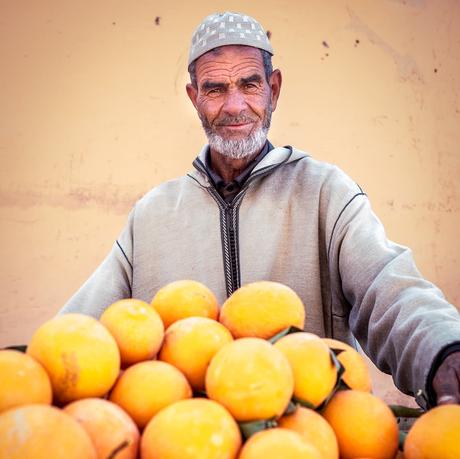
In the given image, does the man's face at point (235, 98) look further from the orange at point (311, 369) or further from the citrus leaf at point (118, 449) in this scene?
A: the citrus leaf at point (118, 449)

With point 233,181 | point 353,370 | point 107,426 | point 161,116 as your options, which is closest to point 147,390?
point 107,426

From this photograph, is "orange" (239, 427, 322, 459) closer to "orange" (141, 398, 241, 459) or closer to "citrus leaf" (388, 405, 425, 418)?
"orange" (141, 398, 241, 459)

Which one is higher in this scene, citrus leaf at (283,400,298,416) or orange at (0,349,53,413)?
orange at (0,349,53,413)

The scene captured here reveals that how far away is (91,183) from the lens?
114 inches

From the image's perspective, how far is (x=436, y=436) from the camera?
2.06 feet

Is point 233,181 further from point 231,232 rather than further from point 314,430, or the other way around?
point 314,430

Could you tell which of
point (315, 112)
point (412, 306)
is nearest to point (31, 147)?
point (315, 112)

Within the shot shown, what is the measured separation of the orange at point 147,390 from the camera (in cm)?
62

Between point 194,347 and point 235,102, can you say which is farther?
point 235,102

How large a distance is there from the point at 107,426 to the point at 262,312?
283 millimetres

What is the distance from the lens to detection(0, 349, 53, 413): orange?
560 mm

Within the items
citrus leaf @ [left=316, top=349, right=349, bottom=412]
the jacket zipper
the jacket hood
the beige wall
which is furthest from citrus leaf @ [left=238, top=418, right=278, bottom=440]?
the beige wall

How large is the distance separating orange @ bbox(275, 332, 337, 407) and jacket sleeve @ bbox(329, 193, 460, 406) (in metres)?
0.25

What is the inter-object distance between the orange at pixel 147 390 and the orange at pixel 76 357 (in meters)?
0.02
